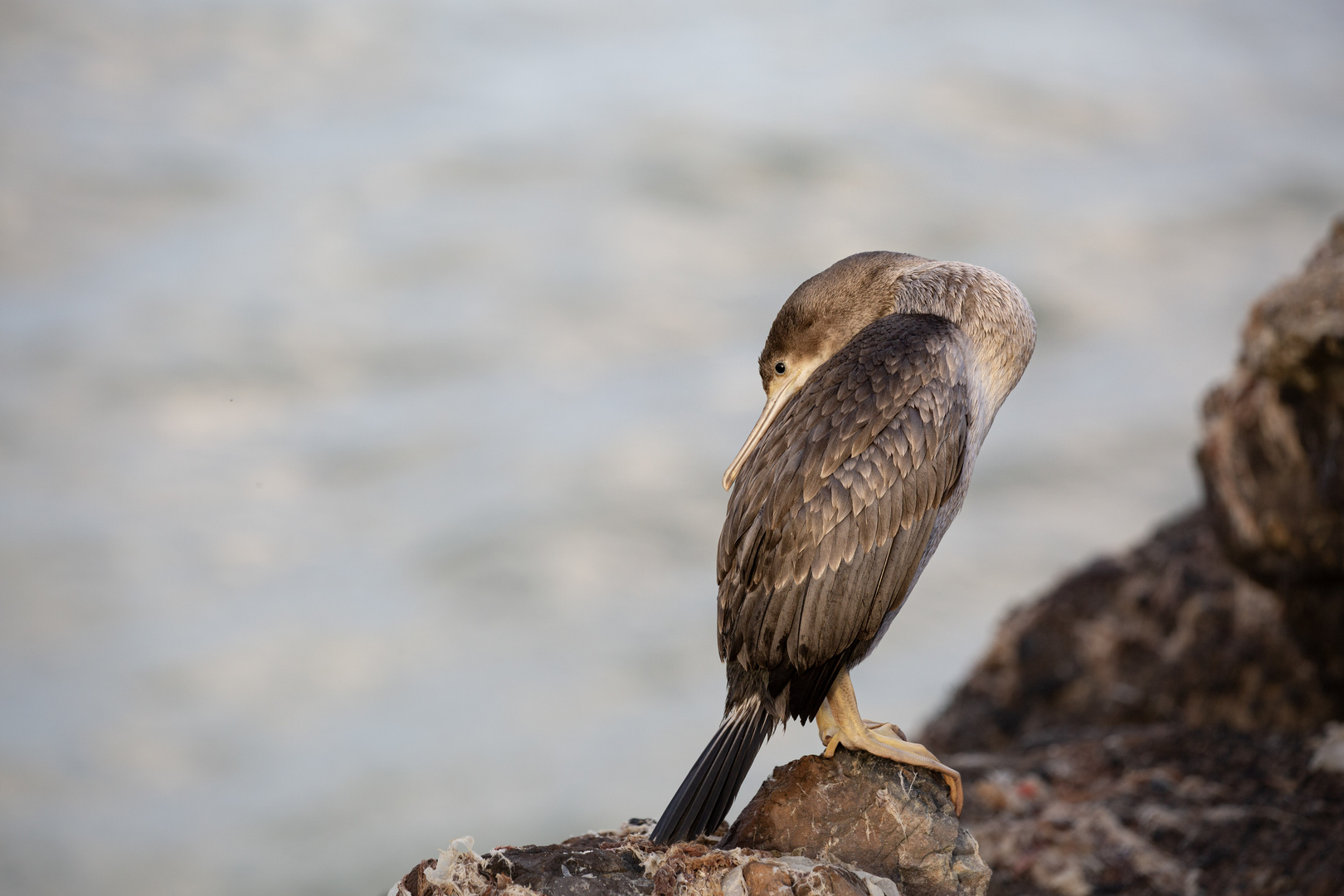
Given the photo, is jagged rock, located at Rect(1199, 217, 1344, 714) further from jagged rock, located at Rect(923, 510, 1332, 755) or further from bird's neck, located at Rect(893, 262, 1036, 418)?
bird's neck, located at Rect(893, 262, 1036, 418)

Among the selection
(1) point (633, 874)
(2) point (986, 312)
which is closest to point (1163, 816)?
(2) point (986, 312)

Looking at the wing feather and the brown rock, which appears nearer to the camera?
the brown rock

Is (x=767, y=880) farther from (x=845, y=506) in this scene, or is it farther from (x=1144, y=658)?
(x=1144, y=658)

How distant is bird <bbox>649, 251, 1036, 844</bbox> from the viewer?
4.12 meters

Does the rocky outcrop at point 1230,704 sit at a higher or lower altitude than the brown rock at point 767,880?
higher

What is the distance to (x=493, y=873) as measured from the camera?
3797 mm

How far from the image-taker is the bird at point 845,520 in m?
4.12

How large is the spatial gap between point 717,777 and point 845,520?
955mm

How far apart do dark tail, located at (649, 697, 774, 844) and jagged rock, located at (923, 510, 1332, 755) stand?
4195mm

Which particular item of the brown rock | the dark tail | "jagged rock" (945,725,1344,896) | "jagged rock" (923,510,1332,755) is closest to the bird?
the dark tail

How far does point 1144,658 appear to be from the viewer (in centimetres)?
834

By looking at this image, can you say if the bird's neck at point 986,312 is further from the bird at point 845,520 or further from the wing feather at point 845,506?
the wing feather at point 845,506

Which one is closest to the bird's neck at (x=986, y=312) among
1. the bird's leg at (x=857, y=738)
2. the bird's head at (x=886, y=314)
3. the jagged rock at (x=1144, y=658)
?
the bird's head at (x=886, y=314)

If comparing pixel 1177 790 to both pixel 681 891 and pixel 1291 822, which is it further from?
pixel 681 891
